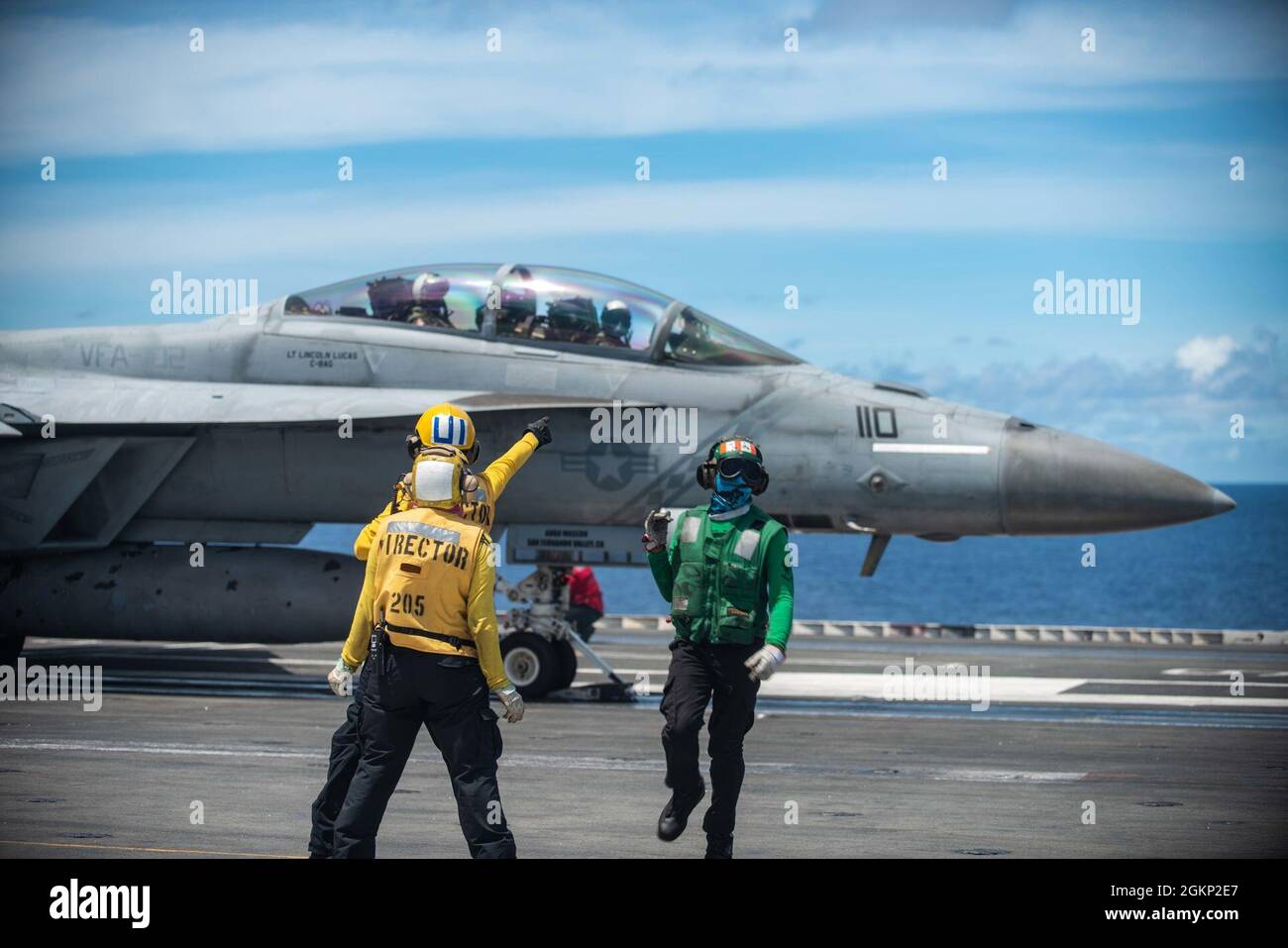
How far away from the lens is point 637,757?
12.2 m

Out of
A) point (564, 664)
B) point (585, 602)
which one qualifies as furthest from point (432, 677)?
point (585, 602)

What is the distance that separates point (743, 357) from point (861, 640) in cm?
1320

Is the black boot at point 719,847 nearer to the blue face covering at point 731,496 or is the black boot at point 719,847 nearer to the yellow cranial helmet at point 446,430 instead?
the blue face covering at point 731,496

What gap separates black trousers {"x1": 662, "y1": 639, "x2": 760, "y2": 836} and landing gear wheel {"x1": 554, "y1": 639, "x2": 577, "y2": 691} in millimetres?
8100

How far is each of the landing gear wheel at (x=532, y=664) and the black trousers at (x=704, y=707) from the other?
806 centimetres

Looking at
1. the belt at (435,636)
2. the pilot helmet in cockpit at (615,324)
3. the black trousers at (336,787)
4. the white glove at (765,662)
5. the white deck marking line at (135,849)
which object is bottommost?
the white deck marking line at (135,849)

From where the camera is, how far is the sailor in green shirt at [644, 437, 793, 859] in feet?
→ 26.5

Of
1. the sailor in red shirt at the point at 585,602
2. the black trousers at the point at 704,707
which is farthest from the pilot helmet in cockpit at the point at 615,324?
the black trousers at the point at 704,707

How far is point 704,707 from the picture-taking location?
26.5ft

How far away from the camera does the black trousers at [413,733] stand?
7.18 meters

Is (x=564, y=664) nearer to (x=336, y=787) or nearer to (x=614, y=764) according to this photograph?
(x=614, y=764)

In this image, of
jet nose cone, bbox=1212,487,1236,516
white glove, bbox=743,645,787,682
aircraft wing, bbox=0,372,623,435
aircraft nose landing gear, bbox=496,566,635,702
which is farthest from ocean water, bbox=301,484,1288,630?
white glove, bbox=743,645,787,682
